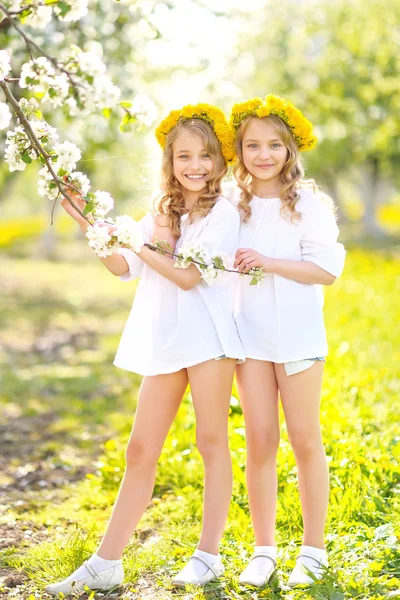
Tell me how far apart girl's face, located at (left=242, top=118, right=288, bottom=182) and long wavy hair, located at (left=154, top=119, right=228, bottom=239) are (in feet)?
0.39

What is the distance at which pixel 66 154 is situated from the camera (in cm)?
285

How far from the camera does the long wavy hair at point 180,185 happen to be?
329cm

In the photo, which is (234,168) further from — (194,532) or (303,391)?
(194,532)

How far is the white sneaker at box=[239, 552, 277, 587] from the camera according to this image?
324cm

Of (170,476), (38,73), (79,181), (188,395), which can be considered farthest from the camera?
(188,395)

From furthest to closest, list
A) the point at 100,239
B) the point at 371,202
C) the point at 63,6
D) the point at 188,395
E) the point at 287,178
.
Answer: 1. the point at 371,202
2. the point at 188,395
3. the point at 287,178
4. the point at 100,239
5. the point at 63,6

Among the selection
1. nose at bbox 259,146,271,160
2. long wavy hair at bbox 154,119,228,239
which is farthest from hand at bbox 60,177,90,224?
nose at bbox 259,146,271,160

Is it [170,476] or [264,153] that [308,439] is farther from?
[170,476]

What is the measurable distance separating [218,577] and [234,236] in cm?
141

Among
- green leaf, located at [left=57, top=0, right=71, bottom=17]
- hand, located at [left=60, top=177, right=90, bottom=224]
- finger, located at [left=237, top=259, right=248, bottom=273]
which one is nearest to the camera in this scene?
green leaf, located at [left=57, top=0, right=71, bottom=17]

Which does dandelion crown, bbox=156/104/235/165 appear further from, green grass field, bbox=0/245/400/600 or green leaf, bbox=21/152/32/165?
green grass field, bbox=0/245/400/600

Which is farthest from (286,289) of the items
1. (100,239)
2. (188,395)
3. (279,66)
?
(279,66)

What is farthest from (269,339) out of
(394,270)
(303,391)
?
(394,270)

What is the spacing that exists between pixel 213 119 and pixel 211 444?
1.34m
